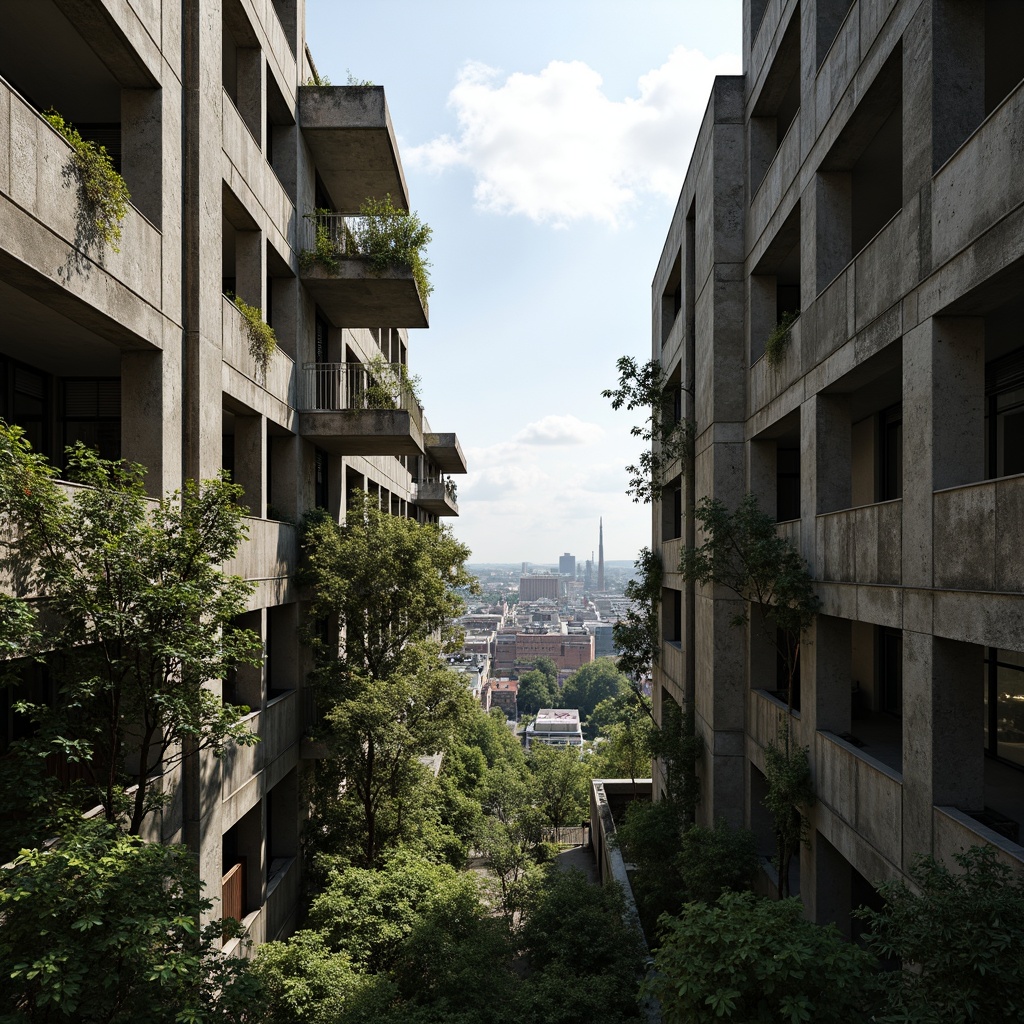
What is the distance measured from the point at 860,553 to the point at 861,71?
26.1 feet

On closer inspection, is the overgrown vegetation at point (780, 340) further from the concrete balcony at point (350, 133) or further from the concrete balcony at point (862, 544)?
the concrete balcony at point (350, 133)

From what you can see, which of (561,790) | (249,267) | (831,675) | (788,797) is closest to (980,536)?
(831,675)

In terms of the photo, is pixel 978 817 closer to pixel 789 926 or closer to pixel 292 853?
pixel 789 926

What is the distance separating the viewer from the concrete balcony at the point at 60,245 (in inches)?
320

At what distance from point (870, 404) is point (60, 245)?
17.4 metres

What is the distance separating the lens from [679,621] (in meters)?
27.5

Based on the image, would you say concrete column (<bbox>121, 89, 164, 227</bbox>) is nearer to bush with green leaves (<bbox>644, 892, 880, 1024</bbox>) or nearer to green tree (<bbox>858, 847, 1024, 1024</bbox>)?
bush with green leaves (<bbox>644, 892, 880, 1024</bbox>)

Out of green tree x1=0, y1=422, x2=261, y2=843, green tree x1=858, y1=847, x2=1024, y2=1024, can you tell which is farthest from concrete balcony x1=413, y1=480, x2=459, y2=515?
green tree x1=858, y1=847, x2=1024, y2=1024

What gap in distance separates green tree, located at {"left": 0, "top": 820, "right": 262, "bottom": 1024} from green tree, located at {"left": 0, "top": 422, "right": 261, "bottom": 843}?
817 millimetres

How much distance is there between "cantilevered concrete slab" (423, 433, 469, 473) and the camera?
135 ft

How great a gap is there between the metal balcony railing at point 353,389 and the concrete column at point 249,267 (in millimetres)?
3083

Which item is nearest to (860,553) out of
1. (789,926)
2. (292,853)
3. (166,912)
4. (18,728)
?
(789,926)

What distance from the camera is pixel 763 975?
693cm

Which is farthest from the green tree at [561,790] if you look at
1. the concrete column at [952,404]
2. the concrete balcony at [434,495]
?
the concrete column at [952,404]
